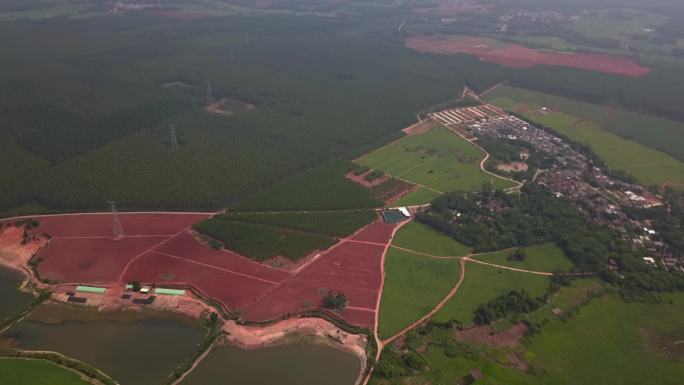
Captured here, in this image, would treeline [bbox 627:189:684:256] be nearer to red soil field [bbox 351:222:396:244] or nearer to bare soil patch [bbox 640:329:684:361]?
bare soil patch [bbox 640:329:684:361]

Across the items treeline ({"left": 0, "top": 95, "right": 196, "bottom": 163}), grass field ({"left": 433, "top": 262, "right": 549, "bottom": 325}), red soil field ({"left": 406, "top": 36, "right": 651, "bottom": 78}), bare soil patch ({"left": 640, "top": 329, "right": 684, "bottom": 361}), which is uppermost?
red soil field ({"left": 406, "top": 36, "right": 651, "bottom": 78})

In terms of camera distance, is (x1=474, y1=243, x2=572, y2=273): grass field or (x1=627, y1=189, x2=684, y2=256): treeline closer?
(x1=474, y1=243, x2=572, y2=273): grass field

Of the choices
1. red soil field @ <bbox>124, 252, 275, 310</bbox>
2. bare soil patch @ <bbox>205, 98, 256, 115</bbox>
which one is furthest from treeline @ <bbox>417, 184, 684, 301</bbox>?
bare soil patch @ <bbox>205, 98, 256, 115</bbox>

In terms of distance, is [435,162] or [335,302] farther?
[435,162]

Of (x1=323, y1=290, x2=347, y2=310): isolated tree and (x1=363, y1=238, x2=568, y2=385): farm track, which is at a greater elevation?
(x1=323, y1=290, x2=347, y2=310): isolated tree

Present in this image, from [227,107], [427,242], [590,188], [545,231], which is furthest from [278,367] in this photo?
[227,107]

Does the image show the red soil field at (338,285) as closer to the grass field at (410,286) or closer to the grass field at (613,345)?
the grass field at (410,286)

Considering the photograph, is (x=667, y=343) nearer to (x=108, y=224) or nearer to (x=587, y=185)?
(x=587, y=185)

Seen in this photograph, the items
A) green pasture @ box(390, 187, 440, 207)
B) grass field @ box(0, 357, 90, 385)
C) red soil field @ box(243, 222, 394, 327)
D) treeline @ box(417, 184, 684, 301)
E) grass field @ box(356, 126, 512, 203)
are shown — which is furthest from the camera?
grass field @ box(356, 126, 512, 203)

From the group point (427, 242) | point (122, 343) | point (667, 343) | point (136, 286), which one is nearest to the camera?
point (122, 343)
